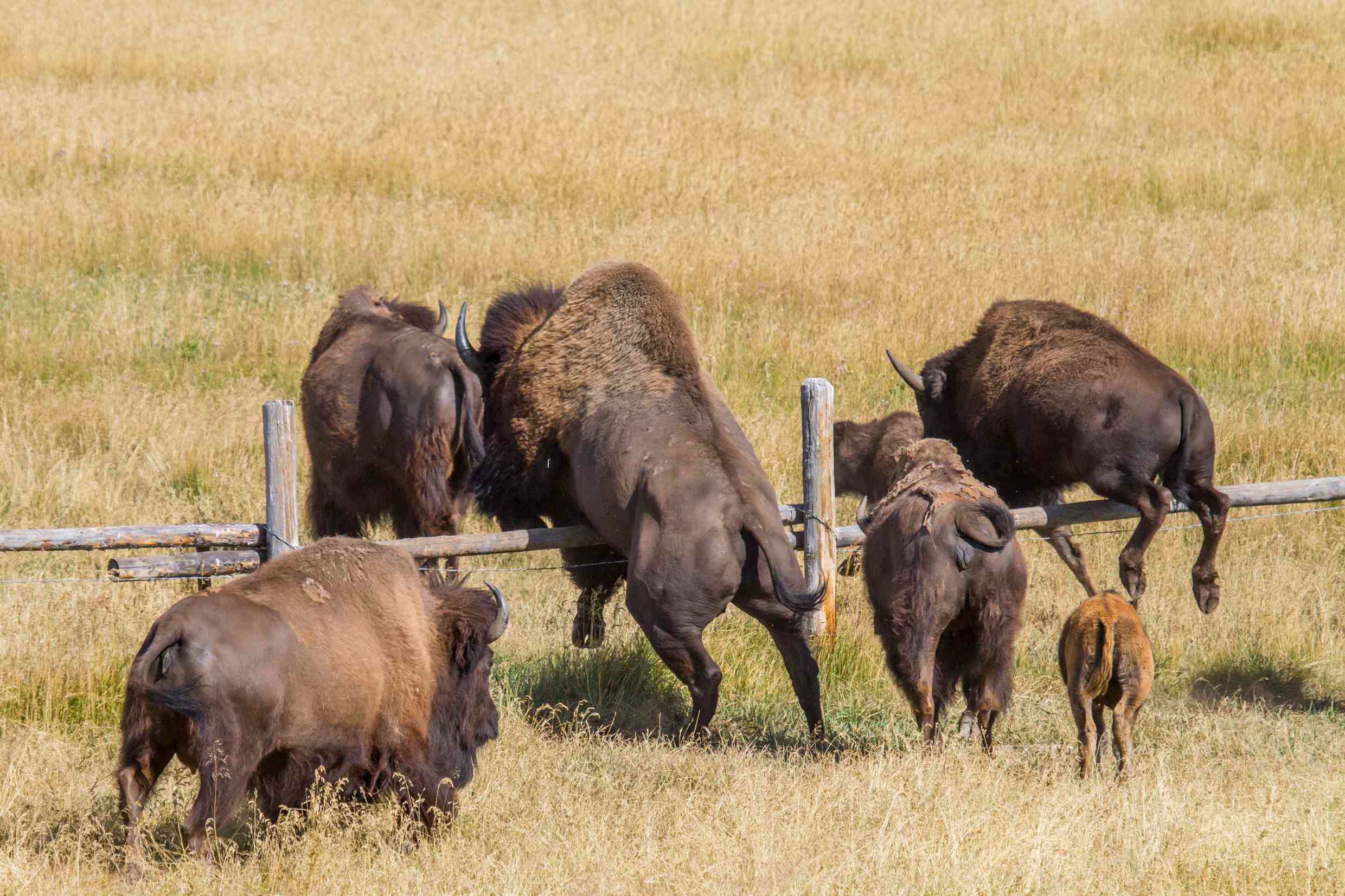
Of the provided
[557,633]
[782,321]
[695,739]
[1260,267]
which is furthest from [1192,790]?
[1260,267]

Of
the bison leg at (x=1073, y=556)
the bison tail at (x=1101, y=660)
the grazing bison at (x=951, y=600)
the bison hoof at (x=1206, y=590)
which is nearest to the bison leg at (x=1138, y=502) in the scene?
the bison hoof at (x=1206, y=590)

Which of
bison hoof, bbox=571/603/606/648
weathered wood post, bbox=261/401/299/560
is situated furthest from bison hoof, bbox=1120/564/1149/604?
weathered wood post, bbox=261/401/299/560

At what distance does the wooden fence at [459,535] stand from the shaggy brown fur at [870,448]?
136 centimetres

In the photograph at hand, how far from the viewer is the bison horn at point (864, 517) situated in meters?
6.93

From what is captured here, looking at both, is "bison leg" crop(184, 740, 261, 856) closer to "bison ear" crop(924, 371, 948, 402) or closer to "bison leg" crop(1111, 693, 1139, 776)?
"bison leg" crop(1111, 693, 1139, 776)

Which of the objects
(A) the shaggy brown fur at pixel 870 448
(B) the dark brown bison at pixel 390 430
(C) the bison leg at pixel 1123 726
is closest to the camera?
(C) the bison leg at pixel 1123 726

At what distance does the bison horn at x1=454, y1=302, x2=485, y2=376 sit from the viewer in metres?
7.77

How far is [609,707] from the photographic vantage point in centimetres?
719

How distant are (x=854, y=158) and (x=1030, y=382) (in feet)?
32.0

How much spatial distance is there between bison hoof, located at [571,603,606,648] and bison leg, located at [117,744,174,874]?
3064 mm

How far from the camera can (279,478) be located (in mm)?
6727

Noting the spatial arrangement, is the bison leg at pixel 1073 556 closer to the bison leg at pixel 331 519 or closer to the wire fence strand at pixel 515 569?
the wire fence strand at pixel 515 569

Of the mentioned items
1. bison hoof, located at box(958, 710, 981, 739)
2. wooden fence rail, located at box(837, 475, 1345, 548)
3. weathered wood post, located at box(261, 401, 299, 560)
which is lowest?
bison hoof, located at box(958, 710, 981, 739)

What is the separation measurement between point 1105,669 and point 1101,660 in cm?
4
